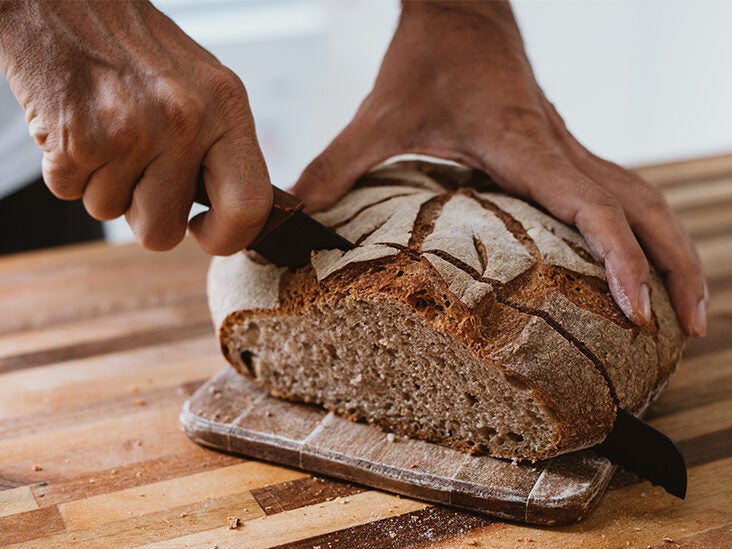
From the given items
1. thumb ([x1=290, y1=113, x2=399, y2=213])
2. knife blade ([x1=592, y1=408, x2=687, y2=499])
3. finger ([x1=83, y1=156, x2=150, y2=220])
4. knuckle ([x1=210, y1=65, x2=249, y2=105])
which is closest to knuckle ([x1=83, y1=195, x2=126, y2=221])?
finger ([x1=83, y1=156, x2=150, y2=220])

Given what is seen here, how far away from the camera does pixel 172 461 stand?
1534mm

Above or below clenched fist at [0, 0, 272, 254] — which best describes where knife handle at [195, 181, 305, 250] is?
below

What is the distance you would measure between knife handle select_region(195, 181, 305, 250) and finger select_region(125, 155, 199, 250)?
0.9 inches

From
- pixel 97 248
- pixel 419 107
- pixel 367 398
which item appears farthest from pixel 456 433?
pixel 97 248

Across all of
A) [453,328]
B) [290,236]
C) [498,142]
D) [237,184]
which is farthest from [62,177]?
[498,142]

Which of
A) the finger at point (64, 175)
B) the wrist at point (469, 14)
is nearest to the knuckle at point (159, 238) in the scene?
the finger at point (64, 175)

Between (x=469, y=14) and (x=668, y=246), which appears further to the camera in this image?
(x=469, y=14)

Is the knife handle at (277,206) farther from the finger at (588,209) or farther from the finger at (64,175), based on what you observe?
the finger at (588,209)

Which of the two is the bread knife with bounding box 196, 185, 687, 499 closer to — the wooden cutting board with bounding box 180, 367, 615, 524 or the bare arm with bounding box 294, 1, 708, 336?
the wooden cutting board with bounding box 180, 367, 615, 524

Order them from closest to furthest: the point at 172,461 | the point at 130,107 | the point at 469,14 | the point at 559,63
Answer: the point at 130,107, the point at 172,461, the point at 469,14, the point at 559,63

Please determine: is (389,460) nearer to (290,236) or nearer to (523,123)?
(290,236)

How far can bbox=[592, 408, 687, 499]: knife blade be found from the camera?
1.34 m

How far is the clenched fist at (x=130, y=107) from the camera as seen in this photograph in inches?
51.6

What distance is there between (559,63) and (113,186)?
3.60 m
